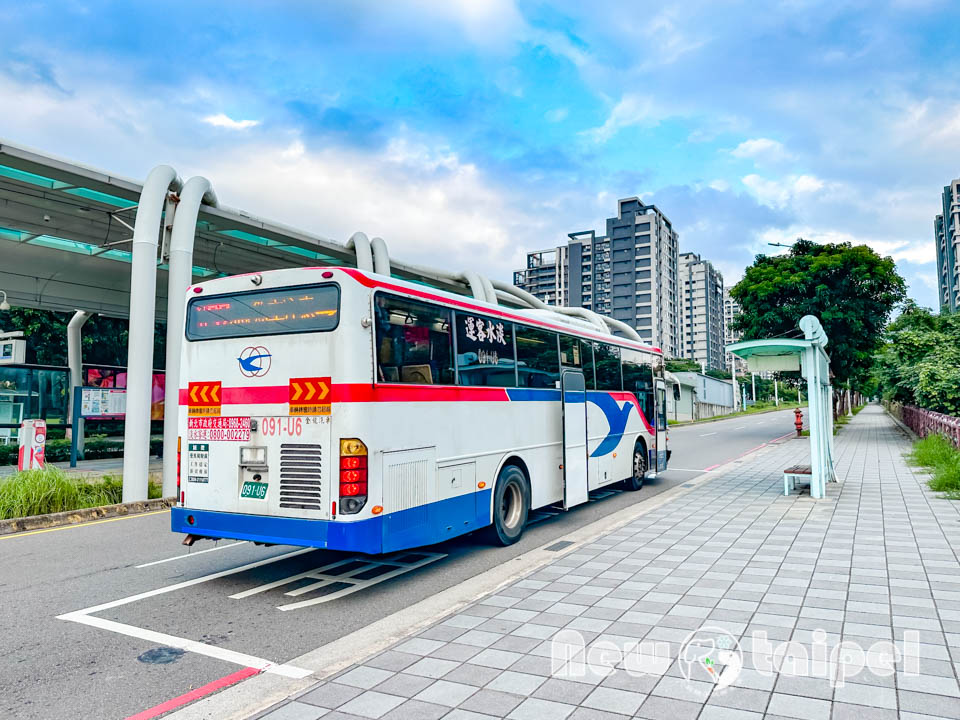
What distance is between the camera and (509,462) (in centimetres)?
859

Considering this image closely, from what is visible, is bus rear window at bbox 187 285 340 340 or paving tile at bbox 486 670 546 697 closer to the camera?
paving tile at bbox 486 670 546 697

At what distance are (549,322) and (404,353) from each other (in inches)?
142

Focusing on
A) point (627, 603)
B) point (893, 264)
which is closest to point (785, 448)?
point (893, 264)

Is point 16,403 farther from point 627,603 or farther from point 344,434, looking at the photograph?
point 627,603

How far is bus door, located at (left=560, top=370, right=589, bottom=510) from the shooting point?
31.9 feet

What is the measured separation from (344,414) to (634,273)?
106809 millimetres

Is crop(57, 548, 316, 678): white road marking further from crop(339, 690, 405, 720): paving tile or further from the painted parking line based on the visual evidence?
the painted parking line

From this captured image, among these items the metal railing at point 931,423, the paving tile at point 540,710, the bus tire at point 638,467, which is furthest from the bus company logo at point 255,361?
the metal railing at point 931,423

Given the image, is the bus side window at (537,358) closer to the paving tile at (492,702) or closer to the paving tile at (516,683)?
the paving tile at (516,683)

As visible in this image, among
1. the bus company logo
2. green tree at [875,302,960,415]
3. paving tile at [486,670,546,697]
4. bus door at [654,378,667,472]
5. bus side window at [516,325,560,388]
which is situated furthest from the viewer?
green tree at [875,302,960,415]

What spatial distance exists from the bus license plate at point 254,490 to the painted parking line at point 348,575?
3.11 ft

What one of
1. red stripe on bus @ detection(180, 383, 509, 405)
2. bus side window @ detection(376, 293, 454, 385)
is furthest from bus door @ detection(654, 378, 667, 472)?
bus side window @ detection(376, 293, 454, 385)

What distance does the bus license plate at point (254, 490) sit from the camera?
6383 mm

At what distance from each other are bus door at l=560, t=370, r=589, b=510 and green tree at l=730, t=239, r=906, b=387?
22.6 metres
